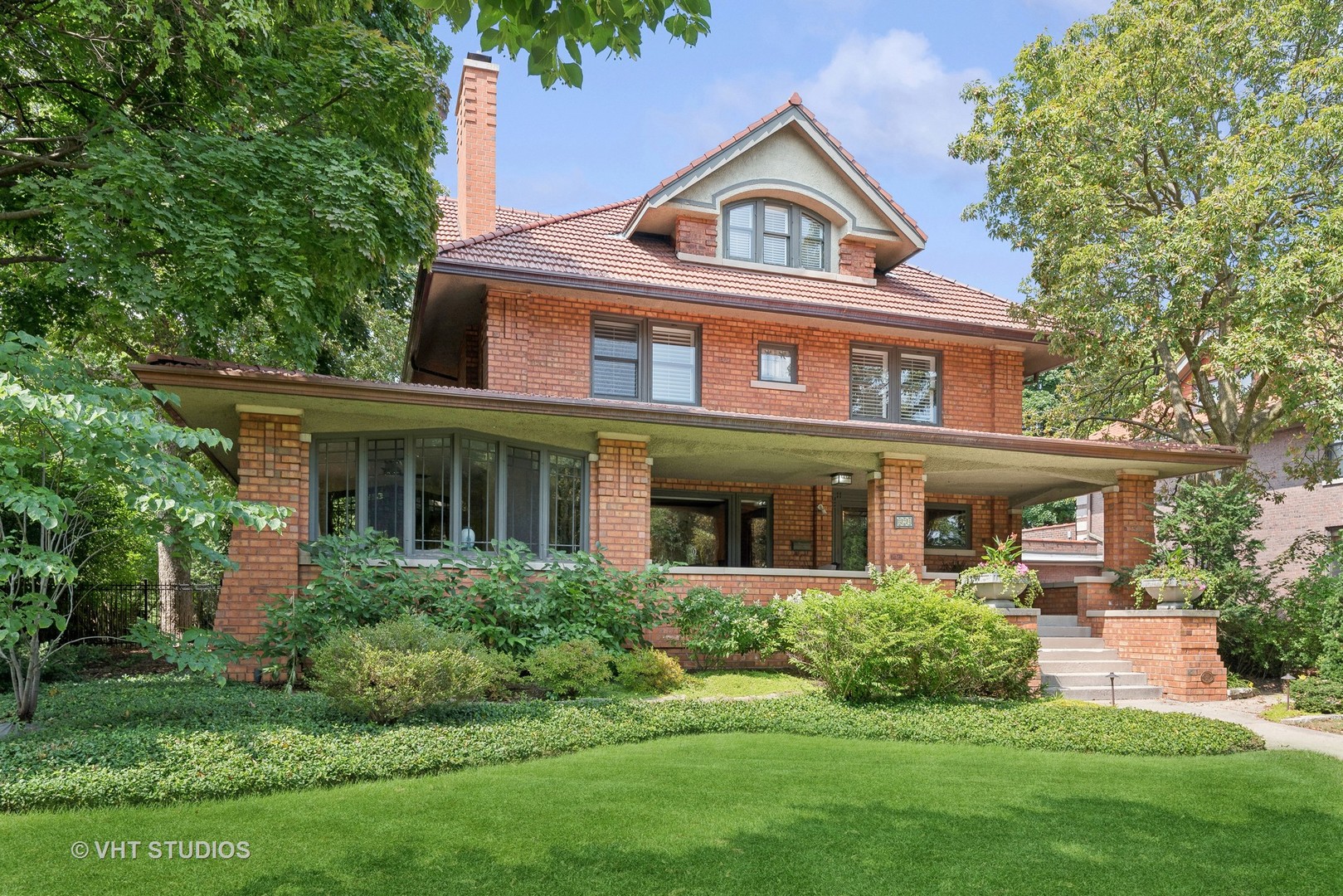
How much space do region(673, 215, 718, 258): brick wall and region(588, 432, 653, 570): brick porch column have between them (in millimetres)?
5407

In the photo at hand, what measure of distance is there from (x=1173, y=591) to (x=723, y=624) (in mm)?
6508

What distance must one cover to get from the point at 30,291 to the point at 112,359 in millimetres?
9242

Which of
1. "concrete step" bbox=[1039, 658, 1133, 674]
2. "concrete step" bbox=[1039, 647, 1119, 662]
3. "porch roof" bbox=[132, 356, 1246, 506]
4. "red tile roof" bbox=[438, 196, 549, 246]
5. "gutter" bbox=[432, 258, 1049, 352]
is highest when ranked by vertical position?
"red tile roof" bbox=[438, 196, 549, 246]

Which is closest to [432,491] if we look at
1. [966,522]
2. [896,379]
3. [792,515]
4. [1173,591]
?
[792,515]

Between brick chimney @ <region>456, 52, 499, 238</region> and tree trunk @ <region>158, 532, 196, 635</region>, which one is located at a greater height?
brick chimney @ <region>456, 52, 499, 238</region>

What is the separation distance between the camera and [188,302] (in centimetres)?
1168

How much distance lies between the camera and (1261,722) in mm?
10922

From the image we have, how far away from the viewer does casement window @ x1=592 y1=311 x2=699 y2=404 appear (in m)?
16.5

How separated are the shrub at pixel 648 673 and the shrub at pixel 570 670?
330mm

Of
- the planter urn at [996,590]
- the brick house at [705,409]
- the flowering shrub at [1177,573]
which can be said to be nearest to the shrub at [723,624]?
the brick house at [705,409]

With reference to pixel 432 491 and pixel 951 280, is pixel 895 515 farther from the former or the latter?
pixel 951 280

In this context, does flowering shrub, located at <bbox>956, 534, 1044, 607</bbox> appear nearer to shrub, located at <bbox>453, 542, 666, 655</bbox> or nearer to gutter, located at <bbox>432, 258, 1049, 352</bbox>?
shrub, located at <bbox>453, 542, 666, 655</bbox>

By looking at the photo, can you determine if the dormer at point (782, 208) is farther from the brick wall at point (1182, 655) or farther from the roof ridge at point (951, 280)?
the brick wall at point (1182, 655)

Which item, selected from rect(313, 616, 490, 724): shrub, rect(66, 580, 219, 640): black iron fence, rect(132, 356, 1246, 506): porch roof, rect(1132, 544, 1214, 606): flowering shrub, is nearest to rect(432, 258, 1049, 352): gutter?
rect(132, 356, 1246, 506): porch roof
